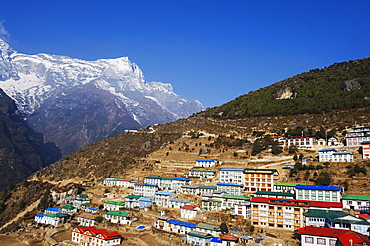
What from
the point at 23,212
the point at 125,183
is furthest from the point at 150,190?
the point at 23,212

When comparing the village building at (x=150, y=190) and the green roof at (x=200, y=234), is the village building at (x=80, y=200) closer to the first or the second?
the village building at (x=150, y=190)

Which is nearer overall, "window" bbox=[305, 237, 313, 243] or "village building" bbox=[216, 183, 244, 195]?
"window" bbox=[305, 237, 313, 243]

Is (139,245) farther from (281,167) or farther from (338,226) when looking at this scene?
(281,167)

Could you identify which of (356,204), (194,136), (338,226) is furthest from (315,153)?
(194,136)

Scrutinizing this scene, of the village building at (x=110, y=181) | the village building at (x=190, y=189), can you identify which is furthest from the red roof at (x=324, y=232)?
the village building at (x=110, y=181)

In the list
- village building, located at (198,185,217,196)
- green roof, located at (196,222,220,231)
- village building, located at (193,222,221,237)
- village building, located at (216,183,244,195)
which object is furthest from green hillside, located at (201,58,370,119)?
village building, located at (193,222,221,237)

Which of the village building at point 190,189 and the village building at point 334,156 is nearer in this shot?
the village building at point 334,156

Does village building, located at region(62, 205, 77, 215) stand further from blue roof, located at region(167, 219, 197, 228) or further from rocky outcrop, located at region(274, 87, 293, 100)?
rocky outcrop, located at region(274, 87, 293, 100)
